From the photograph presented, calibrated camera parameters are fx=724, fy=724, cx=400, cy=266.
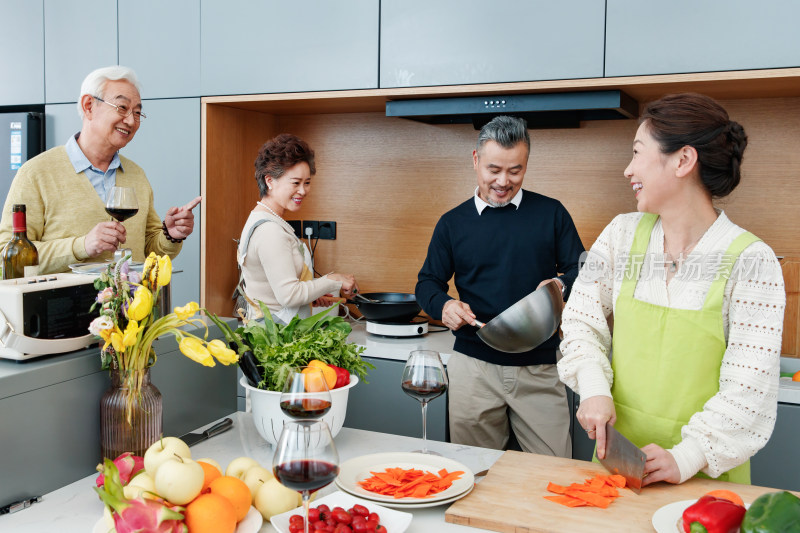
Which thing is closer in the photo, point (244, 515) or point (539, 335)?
point (244, 515)

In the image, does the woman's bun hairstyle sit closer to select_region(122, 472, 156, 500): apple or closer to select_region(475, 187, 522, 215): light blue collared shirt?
select_region(475, 187, 522, 215): light blue collared shirt

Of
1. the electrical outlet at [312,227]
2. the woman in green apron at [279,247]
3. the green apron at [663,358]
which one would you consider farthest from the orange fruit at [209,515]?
the electrical outlet at [312,227]

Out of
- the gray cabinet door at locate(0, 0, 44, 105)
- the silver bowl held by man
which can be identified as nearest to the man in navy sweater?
the silver bowl held by man

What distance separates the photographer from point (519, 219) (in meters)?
2.23

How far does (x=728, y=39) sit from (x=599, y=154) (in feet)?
2.31

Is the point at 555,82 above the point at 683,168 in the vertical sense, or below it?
above

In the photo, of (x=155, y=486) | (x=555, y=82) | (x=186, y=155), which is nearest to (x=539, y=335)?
(x=555, y=82)

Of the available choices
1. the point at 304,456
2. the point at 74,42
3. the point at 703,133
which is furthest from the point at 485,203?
the point at 74,42

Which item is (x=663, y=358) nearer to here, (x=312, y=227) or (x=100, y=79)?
(x=100, y=79)

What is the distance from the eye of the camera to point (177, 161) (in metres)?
3.02

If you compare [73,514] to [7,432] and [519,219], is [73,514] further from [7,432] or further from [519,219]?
[519,219]

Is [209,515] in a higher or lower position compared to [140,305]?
lower

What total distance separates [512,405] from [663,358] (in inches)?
32.1

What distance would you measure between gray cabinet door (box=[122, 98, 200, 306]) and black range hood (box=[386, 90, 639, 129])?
88 cm
